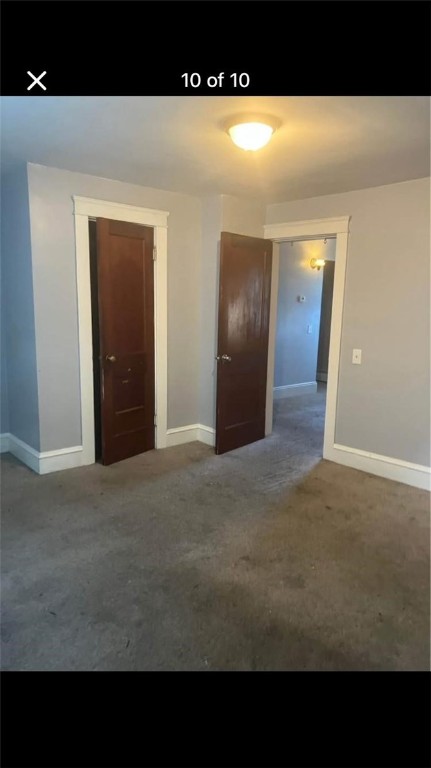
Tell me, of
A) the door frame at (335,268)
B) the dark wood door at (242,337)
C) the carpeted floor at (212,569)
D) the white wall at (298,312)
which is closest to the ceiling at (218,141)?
the door frame at (335,268)

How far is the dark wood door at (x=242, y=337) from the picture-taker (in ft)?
13.2

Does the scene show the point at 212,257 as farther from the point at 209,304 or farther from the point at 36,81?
the point at 36,81

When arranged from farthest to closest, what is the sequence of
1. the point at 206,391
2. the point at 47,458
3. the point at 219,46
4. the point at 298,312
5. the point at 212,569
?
the point at 298,312 → the point at 206,391 → the point at 47,458 → the point at 212,569 → the point at 219,46

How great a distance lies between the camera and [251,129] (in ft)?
7.22

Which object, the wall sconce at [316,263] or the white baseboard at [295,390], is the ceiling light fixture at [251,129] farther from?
the wall sconce at [316,263]

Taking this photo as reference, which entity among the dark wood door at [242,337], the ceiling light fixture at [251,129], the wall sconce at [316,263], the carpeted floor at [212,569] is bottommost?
the carpeted floor at [212,569]

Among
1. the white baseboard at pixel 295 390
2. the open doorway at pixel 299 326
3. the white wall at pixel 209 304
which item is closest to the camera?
the white wall at pixel 209 304

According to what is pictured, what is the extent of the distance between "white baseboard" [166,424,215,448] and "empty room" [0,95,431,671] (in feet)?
0.05

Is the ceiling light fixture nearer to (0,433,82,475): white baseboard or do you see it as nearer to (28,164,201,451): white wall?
(28,164,201,451): white wall

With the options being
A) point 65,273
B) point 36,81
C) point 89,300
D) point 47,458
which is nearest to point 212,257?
point 89,300

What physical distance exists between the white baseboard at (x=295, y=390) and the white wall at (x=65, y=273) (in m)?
2.65

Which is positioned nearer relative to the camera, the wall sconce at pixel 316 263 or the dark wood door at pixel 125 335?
the dark wood door at pixel 125 335

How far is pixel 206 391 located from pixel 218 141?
7.89 feet
